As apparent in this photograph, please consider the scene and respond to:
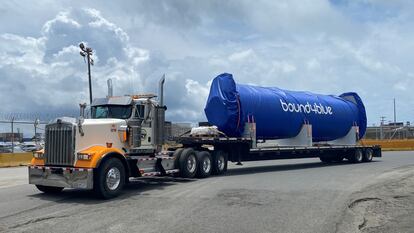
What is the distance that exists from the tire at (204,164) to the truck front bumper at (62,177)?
5.92 metres

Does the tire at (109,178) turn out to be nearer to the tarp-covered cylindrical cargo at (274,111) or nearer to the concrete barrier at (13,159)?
the tarp-covered cylindrical cargo at (274,111)

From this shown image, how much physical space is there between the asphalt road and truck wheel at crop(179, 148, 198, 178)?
3.93 ft

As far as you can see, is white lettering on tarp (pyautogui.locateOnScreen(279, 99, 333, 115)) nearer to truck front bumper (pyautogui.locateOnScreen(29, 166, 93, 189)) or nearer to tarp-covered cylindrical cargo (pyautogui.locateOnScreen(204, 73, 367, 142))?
tarp-covered cylindrical cargo (pyautogui.locateOnScreen(204, 73, 367, 142))

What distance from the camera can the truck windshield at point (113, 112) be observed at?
13828mm

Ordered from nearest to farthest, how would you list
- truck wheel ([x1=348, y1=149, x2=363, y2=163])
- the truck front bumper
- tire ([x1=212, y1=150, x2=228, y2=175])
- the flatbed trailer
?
the truck front bumper
the flatbed trailer
tire ([x1=212, y1=150, x2=228, y2=175])
truck wheel ([x1=348, y1=149, x2=363, y2=163])

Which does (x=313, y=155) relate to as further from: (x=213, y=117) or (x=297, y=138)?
(x=213, y=117)

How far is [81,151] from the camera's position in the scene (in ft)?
38.8

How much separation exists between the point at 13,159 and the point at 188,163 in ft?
44.4

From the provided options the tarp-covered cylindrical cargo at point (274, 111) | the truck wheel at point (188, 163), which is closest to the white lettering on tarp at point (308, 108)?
Answer: the tarp-covered cylindrical cargo at point (274, 111)

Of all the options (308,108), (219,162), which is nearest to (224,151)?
(219,162)

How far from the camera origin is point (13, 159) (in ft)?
84.0

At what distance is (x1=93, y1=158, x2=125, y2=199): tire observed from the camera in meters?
11.4

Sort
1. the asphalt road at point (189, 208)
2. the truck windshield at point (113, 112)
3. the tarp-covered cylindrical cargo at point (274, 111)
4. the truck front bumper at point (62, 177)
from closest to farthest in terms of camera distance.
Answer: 1. the asphalt road at point (189, 208)
2. the truck front bumper at point (62, 177)
3. the truck windshield at point (113, 112)
4. the tarp-covered cylindrical cargo at point (274, 111)

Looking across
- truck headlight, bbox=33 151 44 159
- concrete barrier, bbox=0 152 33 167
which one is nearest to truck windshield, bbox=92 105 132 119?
truck headlight, bbox=33 151 44 159
